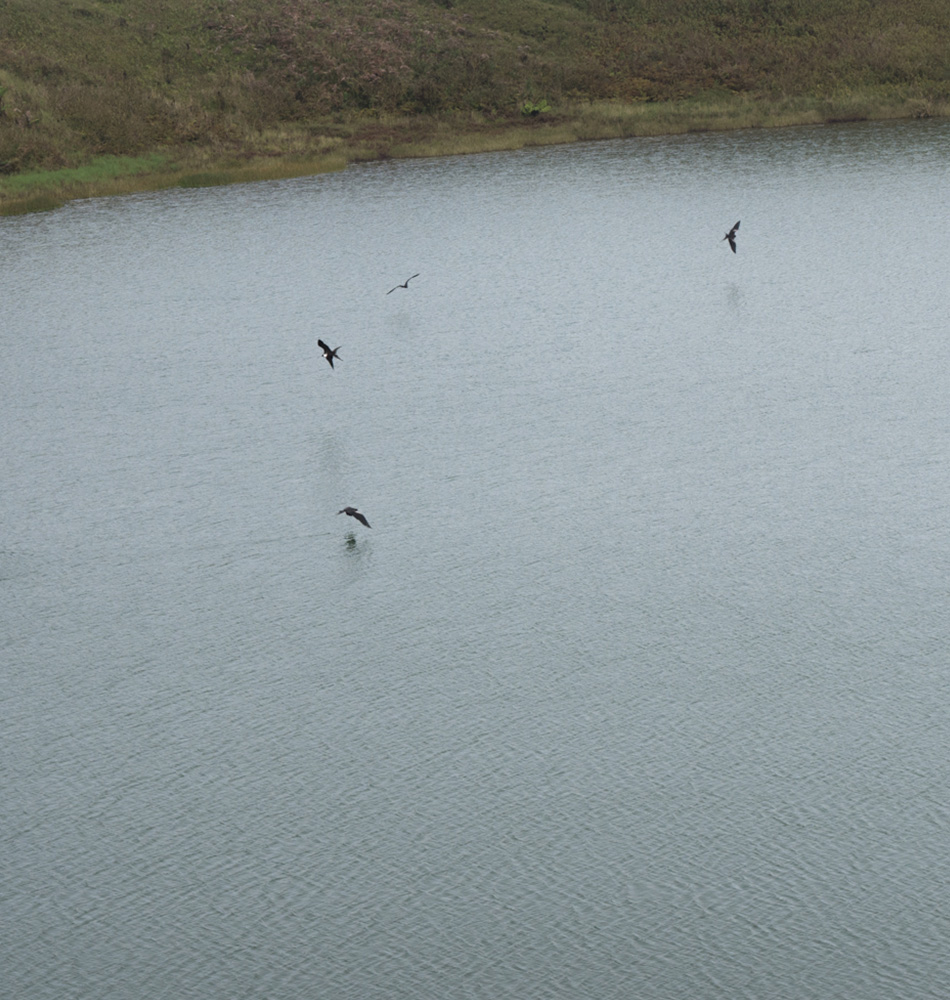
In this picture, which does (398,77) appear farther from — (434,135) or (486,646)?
(486,646)

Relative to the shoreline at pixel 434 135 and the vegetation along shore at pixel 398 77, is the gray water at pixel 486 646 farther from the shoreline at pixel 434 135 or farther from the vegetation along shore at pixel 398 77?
the vegetation along shore at pixel 398 77

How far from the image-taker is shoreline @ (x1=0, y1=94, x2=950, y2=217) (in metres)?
53.7

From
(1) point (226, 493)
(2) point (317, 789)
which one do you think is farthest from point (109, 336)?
(2) point (317, 789)

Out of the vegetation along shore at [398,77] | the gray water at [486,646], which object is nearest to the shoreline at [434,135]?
the vegetation along shore at [398,77]

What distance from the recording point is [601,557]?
59.7ft

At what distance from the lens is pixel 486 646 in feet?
52.7

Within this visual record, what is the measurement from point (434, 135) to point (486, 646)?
49147 mm

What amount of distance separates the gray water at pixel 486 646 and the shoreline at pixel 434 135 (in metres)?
20.4

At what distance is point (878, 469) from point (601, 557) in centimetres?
493

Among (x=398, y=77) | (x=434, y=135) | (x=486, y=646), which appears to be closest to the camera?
(x=486, y=646)

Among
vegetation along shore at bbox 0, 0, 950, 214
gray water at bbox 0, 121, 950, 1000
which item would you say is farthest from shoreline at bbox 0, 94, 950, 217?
gray water at bbox 0, 121, 950, 1000

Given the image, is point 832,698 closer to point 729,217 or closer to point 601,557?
point 601,557

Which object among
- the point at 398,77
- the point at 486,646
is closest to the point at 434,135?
the point at 398,77

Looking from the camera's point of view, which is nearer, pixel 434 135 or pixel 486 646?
pixel 486 646
